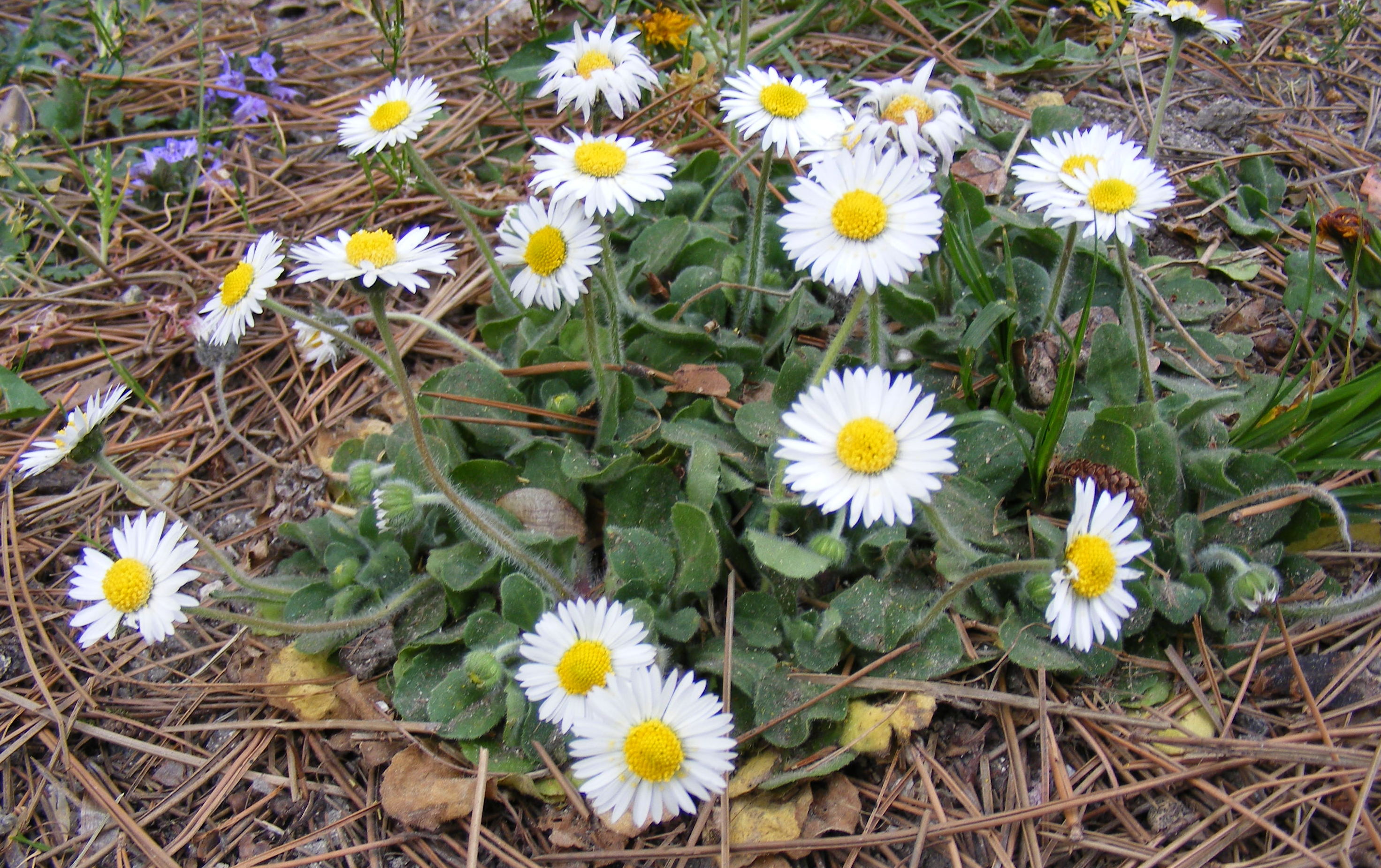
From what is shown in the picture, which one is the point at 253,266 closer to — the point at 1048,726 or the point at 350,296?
the point at 350,296

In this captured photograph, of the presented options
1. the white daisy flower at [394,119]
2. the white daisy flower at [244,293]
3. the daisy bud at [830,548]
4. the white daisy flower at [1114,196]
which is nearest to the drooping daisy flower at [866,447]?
the daisy bud at [830,548]

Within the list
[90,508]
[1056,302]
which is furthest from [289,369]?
[1056,302]

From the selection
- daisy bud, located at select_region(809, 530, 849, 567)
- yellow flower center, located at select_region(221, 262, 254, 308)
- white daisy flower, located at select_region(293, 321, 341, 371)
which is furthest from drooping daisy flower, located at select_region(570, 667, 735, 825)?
white daisy flower, located at select_region(293, 321, 341, 371)

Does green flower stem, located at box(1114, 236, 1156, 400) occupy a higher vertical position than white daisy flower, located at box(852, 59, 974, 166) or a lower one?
lower

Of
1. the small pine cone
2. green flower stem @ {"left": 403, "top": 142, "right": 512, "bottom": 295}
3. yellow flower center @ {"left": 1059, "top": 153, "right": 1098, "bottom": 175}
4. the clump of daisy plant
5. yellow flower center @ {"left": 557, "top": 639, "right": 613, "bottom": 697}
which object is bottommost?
yellow flower center @ {"left": 557, "top": 639, "right": 613, "bottom": 697}

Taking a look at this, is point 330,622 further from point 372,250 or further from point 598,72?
point 598,72

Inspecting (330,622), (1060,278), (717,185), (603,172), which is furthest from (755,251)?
(330,622)

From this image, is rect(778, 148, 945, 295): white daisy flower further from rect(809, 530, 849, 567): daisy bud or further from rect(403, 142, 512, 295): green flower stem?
rect(403, 142, 512, 295): green flower stem
